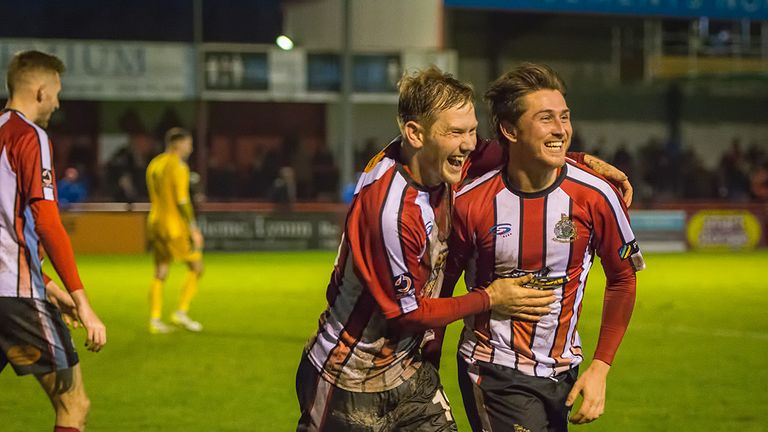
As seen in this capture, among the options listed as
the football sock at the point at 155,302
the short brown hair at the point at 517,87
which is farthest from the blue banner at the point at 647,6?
the short brown hair at the point at 517,87

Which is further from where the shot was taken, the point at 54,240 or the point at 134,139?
the point at 134,139

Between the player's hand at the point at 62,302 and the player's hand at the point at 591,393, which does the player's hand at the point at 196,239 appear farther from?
the player's hand at the point at 591,393

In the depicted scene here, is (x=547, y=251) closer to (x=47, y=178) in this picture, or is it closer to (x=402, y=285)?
(x=402, y=285)

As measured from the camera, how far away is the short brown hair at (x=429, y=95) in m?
4.00

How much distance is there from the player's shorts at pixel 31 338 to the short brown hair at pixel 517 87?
6.87 ft

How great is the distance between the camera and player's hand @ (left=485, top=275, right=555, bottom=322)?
4.15 m

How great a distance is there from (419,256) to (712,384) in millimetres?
5670

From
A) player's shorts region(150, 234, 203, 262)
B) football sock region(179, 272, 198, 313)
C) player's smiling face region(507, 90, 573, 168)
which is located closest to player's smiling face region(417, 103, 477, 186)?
player's smiling face region(507, 90, 573, 168)

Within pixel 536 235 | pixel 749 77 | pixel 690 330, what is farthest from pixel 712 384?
pixel 749 77

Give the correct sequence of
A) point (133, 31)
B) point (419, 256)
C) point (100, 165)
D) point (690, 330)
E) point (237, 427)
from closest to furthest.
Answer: point (419, 256)
point (237, 427)
point (690, 330)
point (100, 165)
point (133, 31)

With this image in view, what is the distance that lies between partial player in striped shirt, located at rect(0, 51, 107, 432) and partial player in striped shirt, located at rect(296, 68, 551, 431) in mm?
1185

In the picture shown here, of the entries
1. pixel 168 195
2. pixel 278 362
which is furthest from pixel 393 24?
pixel 278 362

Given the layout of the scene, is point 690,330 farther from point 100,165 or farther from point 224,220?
point 100,165

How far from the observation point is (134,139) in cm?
3291
